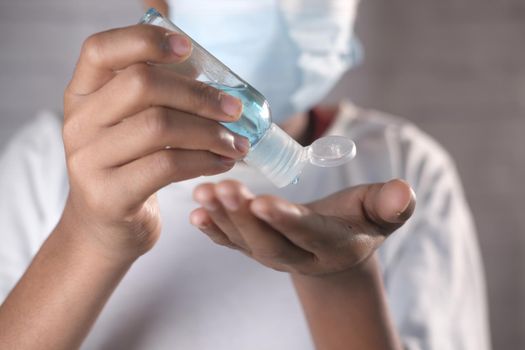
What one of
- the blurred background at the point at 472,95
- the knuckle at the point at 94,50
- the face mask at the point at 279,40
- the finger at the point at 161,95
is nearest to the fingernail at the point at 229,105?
the finger at the point at 161,95

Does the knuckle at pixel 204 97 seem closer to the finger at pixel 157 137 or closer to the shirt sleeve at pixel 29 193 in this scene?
the finger at pixel 157 137

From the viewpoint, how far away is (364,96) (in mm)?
1539

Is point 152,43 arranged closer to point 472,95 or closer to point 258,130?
point 258,130

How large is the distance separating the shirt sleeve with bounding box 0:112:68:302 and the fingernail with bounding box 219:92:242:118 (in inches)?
18.9

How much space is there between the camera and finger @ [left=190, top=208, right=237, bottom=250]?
0.54 m

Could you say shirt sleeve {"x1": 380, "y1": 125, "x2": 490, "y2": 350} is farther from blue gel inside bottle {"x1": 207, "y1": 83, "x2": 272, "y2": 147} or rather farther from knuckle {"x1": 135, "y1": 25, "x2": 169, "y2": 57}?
knuckle {"x1": 135, "y1": 25, "x2": 169, "y2": 57}

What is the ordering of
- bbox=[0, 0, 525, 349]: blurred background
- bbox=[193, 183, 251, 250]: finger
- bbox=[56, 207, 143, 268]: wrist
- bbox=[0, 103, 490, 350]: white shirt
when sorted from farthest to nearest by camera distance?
bbox=[0, 0, 525, 349]: blurred background
bbox=[0, 103, 490, 350]: white shirt
bbox=[56, 207, 143, 268]: wrist
bbox=[193, 183, 251, 250]: finger

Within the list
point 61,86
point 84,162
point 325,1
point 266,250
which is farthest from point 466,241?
point 61,86

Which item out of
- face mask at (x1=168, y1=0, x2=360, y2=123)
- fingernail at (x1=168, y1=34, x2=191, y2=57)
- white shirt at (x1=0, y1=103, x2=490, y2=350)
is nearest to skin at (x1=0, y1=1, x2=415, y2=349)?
fingernail at (x1=168, y1=34, x2=191, y2=57)

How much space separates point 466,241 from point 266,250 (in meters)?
0.54

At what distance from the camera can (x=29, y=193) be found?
3.02ft

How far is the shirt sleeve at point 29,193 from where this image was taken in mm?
888

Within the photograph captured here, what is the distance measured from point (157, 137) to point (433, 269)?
0.54 meters

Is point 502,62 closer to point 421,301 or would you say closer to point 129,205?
point 421,301
